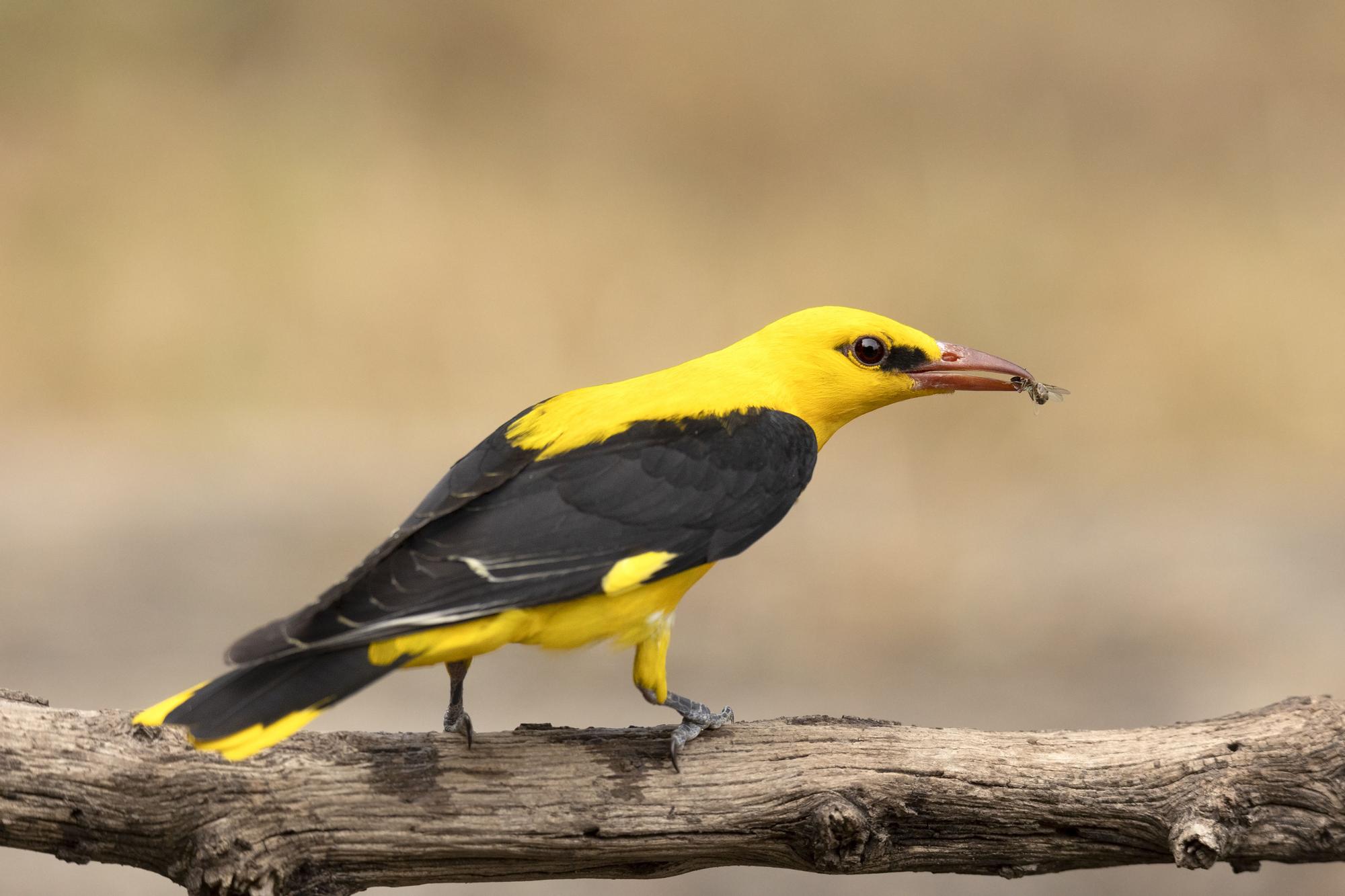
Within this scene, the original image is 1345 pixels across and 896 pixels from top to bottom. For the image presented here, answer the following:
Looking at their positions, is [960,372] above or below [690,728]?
above

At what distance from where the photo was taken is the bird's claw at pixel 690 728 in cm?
320

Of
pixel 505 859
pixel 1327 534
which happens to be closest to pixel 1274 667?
pixel 1327 534

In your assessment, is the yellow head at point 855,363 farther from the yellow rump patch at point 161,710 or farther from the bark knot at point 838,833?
the yellow rump patch at point 161,710

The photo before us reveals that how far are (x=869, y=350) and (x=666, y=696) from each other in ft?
3.36

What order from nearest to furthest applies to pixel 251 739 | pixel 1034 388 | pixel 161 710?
pixel 251 739 < pixel 161 710 < pixel 1034 388

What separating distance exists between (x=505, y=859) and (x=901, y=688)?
11.9 ft

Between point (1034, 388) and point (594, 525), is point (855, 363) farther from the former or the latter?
point (594, 525)

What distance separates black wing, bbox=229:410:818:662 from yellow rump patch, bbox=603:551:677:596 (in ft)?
0.04

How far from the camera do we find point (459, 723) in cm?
322

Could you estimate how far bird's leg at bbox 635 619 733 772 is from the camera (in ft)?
10.3

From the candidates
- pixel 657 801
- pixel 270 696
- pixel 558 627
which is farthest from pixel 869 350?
pixel 270 696

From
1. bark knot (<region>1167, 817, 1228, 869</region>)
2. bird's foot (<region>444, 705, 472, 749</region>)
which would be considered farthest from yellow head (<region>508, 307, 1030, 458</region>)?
bark knot (<region>1167, 817, 1228, 869</region>)

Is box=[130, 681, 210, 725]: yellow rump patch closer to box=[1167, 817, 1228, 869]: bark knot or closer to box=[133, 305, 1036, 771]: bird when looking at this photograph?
box=[133, 305, 1036, 771]: bird

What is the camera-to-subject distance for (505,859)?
3113 millimetres
